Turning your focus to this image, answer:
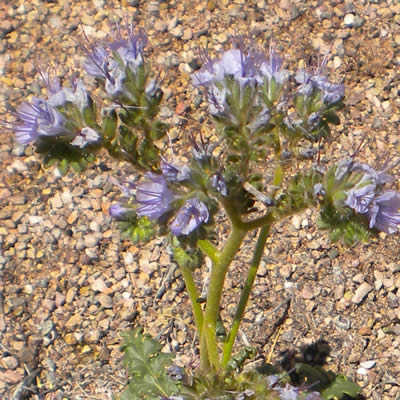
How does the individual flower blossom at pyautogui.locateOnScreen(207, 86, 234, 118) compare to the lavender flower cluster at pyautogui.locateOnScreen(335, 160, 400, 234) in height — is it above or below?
above

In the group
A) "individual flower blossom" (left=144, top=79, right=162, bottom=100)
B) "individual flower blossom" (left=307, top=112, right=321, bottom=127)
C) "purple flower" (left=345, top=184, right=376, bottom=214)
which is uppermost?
"individual flower blossom" (left=144, top=79, right=162, bottom=100)

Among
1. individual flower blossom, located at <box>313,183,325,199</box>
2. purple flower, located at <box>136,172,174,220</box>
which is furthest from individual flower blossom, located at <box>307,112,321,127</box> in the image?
purple flower, located at <box>136,172,174,220</box>

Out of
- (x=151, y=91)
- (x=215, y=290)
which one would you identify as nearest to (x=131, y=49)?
(x=151, y=91)

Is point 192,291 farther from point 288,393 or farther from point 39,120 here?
point 39,120

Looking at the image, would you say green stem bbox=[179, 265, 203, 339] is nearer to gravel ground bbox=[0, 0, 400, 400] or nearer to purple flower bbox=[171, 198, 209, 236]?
purple flower bbox=[171, 198, 209, 236]

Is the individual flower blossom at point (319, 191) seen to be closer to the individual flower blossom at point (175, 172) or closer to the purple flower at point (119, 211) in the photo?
the individual flower blossom at point (175, 172)

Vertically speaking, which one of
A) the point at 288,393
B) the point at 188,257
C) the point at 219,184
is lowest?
the point at 288,393

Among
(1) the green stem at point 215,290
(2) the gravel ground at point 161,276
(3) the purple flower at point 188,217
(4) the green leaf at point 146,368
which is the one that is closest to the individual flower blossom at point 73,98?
(3) the purple flower at point 188,217
